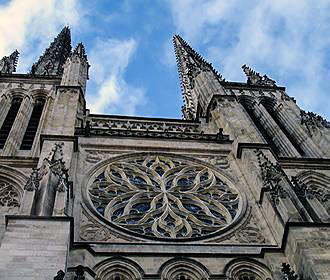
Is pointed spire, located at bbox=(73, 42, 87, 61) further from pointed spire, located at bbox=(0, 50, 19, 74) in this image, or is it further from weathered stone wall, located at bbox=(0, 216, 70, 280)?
weathered stone wall, located at bbox=(0, 216, 70, 280)

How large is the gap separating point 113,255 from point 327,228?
4.90m

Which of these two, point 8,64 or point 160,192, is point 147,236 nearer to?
point 160,192

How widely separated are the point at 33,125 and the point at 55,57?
13893 mm

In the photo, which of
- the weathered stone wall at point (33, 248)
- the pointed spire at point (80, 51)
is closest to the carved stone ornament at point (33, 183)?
the weathered stone wall at point (33, 248)

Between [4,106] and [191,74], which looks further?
[191,74]

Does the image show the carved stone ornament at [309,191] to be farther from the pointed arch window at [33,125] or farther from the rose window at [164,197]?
the pointed arch window at [33,125]

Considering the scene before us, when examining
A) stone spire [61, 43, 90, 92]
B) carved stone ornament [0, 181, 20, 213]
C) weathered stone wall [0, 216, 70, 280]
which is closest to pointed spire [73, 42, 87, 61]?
stone spire [61, 43, 90, 92]

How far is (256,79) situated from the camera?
1217 inches

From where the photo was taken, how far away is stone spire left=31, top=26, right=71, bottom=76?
3259cm

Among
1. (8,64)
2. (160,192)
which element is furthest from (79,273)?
(8,64)

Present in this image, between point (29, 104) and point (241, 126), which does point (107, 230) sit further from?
point (29, 104)

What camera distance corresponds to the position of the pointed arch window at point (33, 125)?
20845 mm

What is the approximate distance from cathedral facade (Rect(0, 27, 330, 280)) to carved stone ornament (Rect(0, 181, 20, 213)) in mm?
29

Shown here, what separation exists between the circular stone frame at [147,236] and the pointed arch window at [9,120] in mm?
4827
